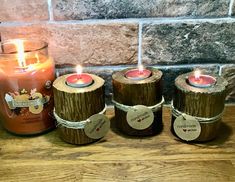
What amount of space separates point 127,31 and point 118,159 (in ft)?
1.13

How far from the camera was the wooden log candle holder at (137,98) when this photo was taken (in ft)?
2.46

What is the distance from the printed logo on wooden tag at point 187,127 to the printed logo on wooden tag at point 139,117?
0.21 feet

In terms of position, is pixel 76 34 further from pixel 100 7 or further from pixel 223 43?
Answer: pixel 223 43

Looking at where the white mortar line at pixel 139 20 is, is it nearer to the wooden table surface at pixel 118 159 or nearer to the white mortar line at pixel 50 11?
the white mortar line at pixel 50 11

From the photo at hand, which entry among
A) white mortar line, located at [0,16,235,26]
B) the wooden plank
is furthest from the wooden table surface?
white mortar line, located at [0,16,235,26]

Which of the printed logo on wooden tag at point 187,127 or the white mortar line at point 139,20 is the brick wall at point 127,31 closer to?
the white mortar line at point 139,20

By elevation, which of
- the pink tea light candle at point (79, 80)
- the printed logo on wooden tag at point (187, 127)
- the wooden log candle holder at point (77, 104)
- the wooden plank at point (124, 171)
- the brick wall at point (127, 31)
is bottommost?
the wooden plank at point (124, 171)

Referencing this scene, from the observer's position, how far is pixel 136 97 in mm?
758

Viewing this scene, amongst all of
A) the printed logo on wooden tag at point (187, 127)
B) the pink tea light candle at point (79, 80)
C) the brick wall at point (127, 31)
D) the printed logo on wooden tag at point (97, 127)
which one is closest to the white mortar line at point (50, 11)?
the brick wall at point (127, 31)

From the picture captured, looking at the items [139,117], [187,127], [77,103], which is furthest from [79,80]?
[187,127]

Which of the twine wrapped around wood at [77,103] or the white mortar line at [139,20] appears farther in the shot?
the white mortar line at [139,20]

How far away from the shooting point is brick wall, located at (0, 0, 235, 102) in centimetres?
83

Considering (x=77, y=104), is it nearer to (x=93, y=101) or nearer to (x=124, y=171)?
(x=93, y=101)

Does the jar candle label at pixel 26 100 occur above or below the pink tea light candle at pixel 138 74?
below
